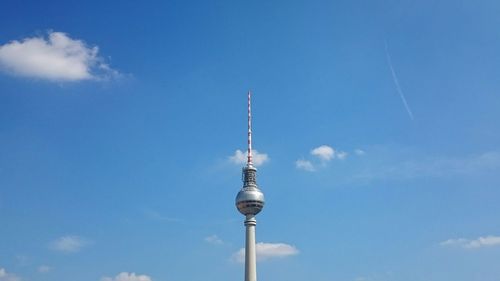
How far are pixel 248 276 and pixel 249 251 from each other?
8721mm

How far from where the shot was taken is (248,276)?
631 feet

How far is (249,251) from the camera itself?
19788 centimetres
